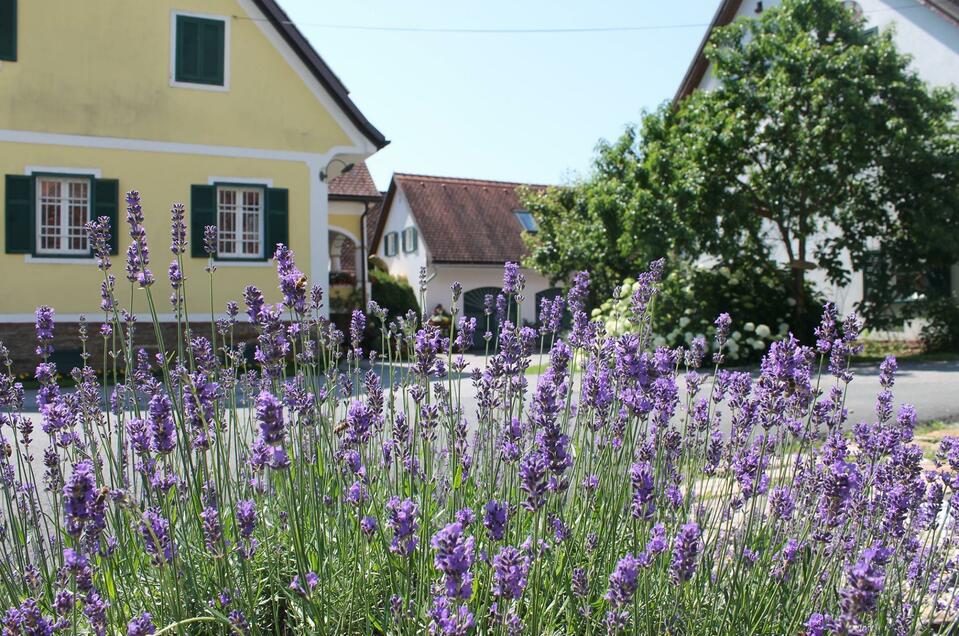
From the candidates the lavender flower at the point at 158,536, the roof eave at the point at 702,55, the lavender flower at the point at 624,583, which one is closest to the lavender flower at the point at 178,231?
the lavender flower at the point at 158,536

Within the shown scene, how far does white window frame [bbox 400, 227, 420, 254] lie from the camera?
30500mm

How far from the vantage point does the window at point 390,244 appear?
33156 millimetres

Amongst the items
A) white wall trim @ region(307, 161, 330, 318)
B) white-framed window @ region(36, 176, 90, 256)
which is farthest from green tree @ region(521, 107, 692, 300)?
white-framed window @ region(36, 176, 90, 256)

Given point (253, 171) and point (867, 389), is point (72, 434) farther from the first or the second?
point (253, 171)

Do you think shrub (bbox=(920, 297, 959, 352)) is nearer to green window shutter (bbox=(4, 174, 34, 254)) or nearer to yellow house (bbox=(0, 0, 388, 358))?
yellow house (bbox=(0, 0, 388, 358))

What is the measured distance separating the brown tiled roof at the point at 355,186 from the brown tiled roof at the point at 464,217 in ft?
21.5

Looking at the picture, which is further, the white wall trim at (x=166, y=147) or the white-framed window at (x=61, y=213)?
the white-framed window at (x=61, y=213)

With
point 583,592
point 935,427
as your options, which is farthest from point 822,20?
point 583,592

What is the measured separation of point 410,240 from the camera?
31.1m

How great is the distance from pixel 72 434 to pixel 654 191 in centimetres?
1421

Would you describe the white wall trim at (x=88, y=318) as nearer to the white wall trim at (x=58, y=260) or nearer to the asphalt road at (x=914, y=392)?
the white wall trim at (x=58, y=260)

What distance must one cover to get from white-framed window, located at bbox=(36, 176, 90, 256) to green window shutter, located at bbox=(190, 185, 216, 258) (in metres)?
1.60

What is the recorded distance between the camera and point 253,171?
1459 cm

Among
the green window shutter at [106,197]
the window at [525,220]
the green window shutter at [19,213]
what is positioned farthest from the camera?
the window at [525,220]
